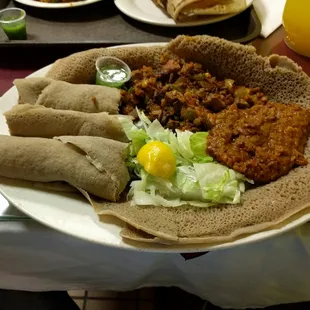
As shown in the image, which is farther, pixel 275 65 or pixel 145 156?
pixel 275 65

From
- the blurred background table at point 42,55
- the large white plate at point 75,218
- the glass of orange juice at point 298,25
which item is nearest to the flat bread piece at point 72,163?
the large white plate at point 75,218

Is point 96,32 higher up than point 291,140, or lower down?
lower down

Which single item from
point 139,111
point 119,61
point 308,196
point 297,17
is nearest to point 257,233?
point 308,196

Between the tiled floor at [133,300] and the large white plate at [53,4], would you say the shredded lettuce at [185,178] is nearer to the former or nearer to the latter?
the tiled floor at [133,300]

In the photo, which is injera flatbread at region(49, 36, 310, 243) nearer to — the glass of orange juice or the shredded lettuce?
the shredded lettuce

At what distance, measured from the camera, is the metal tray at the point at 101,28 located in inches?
61.2

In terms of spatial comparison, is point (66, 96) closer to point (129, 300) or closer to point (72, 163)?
point (72, 163)

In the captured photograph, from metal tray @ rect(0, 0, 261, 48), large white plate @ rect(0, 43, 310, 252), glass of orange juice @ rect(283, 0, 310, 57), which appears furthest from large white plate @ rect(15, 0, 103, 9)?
large white plate @ rect(0, 43, 310, 252)

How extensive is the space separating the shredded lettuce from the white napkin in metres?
0.71

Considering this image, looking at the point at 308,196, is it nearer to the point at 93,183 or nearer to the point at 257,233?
the point at 257,233

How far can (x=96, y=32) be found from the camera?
1690mm

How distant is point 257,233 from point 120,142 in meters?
0.36

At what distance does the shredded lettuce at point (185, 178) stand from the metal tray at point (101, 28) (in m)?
0.58

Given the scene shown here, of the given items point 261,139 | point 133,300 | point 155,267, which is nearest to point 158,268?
point 155,267
